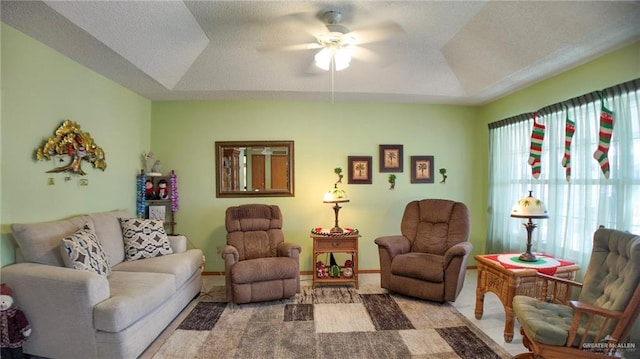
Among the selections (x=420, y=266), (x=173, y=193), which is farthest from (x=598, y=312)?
(x=173, y=193)

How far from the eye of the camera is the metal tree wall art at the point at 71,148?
2.68 metres

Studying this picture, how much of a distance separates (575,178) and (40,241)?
4739 millimetres

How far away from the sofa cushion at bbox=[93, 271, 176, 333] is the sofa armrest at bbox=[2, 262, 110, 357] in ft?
0.31

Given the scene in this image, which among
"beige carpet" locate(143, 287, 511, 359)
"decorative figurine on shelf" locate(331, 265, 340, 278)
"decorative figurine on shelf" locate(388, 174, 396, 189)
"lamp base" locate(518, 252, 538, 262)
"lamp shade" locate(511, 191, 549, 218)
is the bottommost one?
"beige carpet" locate(143, 287, 511, 359)

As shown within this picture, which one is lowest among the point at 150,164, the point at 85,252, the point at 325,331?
the point at 325,331

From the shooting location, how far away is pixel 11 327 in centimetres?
208

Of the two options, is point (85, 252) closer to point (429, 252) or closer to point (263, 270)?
point (263, 270)

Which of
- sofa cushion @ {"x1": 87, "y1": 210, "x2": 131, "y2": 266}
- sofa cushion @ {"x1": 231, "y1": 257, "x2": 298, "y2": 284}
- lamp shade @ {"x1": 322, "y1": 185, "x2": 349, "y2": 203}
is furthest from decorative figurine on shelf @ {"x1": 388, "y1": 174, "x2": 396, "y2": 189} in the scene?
sofa cushion @ {"x1": 87, "y1": 210, "x2": 131, "y2": 266}

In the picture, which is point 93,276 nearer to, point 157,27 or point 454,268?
point 157,27

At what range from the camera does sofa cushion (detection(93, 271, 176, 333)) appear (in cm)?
211

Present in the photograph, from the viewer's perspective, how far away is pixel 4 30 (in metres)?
2.32

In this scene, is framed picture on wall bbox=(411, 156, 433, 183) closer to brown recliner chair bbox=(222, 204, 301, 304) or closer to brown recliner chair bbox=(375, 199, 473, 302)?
brown recliner chair bbox=(375, 199, 473, 302)

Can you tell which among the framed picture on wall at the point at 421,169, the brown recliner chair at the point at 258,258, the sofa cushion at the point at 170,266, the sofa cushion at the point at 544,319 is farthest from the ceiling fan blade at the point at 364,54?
the sofa cushion at the point at 170,266

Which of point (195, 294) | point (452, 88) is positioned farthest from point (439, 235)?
point (195, 294)
